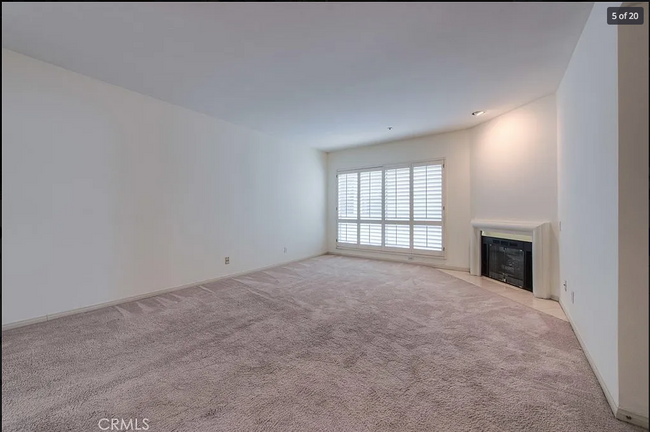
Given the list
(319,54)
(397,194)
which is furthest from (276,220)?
(319,54)

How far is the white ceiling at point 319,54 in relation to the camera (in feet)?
3.52

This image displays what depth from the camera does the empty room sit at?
1.30m

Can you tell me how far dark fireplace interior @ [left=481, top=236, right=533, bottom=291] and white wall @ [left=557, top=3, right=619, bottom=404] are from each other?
1011mm

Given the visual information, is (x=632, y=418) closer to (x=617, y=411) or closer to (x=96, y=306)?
(x=617, y=411)

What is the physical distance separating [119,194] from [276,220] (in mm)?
2586

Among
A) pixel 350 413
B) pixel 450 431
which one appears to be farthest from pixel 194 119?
pixel 450 431

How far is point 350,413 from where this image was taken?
142cm

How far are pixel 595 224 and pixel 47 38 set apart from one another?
4098 millimetres

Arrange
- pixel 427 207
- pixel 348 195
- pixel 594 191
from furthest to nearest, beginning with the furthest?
pixel 348 195 → pixel 427 207 → pixel 594 191

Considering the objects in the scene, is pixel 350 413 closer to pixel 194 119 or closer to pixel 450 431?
pixel 450 431

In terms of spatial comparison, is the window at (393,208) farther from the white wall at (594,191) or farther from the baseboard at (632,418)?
the baseboard at (632,418)

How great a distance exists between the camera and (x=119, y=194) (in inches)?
120

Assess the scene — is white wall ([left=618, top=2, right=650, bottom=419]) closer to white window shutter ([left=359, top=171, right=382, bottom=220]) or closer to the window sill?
the window sill

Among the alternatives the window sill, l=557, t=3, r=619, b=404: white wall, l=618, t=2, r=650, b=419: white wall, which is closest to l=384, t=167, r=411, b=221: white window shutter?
the window sill
